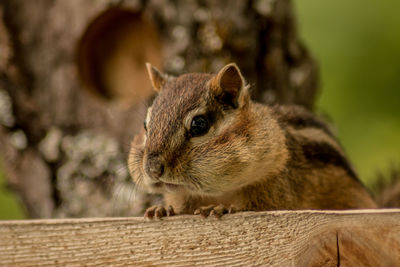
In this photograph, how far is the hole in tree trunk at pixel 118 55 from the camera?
129 inches

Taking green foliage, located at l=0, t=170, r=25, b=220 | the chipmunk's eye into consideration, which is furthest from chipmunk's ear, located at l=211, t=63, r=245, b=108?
green foliage, located at l=0, t=170, r=25, b=220

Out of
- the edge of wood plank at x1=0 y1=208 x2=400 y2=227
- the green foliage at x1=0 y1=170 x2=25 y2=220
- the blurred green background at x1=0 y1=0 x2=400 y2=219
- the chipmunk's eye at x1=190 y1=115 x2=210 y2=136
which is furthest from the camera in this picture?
the green foliage at x1=0 y1=170 x2=25 y2=220

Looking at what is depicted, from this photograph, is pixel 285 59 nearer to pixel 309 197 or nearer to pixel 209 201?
pixel 309 197

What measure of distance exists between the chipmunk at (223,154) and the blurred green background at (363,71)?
1.79 meters

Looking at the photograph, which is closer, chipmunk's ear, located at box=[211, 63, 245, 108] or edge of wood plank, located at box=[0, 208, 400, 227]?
edge of wood plank, located at box=[0, 208, 400, 227]

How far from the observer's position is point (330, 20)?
170 inches

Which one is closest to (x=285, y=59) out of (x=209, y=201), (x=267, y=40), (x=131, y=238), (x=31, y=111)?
(x=267, y=40)

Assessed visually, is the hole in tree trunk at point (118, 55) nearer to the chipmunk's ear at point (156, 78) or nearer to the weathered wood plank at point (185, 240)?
the chipmunk's ear at point (156, 78)

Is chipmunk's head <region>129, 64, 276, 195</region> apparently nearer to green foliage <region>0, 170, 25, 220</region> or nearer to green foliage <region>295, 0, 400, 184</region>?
green foliage <region>295, 0, 400, 184</region>

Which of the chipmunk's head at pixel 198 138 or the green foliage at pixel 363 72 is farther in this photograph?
the green foliage at pixel 363 72

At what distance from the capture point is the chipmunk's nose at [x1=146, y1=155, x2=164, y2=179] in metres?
1.75

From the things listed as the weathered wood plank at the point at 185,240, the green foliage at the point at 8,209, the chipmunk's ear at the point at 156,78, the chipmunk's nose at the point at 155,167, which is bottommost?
the green foliage at the point at 8,209

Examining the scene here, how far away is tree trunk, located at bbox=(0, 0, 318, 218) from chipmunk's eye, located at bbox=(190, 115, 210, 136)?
3.93ft

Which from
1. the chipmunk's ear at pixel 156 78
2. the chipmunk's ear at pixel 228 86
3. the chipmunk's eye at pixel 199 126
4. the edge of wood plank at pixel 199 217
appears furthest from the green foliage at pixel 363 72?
the edge of wood plank at pixel 199 217
